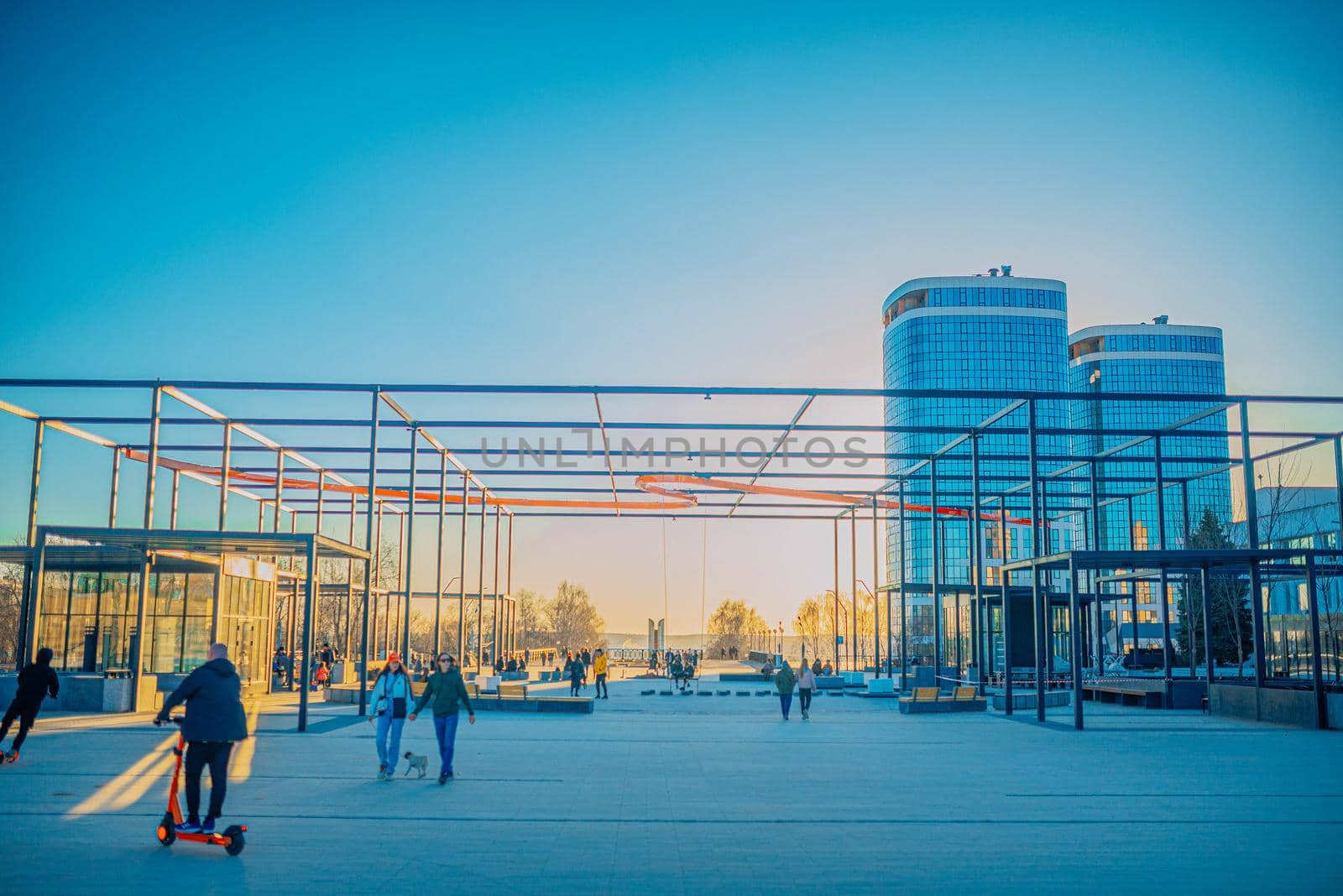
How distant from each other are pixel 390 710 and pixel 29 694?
5034 mm

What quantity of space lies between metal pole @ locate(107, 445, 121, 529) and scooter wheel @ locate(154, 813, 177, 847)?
78.0 ft

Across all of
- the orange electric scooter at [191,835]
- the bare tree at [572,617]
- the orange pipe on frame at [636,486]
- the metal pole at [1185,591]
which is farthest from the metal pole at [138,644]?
the bare tree at [572,617]

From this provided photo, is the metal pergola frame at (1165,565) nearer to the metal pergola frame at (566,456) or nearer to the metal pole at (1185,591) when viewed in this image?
the metal pergola frame at (566,456)

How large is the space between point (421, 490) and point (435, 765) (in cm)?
2851

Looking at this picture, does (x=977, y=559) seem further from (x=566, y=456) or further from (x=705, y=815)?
(x=705, y=815)

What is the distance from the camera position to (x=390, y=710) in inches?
520

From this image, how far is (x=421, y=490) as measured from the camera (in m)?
41.9

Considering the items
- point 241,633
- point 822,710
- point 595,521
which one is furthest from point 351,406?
point 595,521

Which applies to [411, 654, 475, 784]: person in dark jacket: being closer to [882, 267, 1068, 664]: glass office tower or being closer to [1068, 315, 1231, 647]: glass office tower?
[882, 267, 1068, 664]: glass office tower

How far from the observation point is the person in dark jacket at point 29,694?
45.0 ft

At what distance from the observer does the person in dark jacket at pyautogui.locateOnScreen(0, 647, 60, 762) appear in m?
13.7

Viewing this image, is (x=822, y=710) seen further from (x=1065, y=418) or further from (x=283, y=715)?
(x=1065, y=418)

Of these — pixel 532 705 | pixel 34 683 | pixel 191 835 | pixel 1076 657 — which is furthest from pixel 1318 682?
pixel 34 683

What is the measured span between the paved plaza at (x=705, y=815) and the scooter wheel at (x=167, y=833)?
7.2 inches
